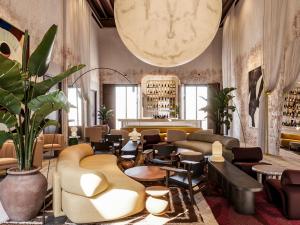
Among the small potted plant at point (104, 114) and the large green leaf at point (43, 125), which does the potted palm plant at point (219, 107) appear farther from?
the large green leaf at point (43, 125)

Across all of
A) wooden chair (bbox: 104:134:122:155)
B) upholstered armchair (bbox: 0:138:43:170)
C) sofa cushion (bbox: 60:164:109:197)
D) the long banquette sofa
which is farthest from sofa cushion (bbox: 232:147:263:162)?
upholstered armchair (bbox: 0:138:43:170)

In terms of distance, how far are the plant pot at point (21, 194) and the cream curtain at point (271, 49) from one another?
6.88 m

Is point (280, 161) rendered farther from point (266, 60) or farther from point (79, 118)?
point (79, 118)

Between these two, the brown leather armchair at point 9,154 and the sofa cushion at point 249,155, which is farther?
the sofa cushion at point 249,155

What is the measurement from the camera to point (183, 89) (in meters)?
15.1

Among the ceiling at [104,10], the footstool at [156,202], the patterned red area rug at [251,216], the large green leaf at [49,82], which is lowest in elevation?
the patterned red area rug at [251,216]

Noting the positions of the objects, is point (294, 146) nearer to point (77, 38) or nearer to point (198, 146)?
point (198, 146)

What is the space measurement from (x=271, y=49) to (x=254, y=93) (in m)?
2.47

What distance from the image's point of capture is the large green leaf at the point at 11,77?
2.92 meters

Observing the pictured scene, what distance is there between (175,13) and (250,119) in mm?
9493

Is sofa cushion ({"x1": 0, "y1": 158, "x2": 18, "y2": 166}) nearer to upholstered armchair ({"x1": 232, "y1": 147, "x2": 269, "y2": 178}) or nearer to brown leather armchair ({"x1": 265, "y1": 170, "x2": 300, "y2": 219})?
upholstered armchair ({"x1": 232, "y1": 147, "x2": 269, "y2": 178})

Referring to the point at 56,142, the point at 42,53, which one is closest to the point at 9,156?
the point at 56,142

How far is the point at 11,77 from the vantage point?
10.1ft

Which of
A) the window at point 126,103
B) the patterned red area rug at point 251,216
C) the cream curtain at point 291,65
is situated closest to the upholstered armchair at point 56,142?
the patterned red area rug at point 251,216
